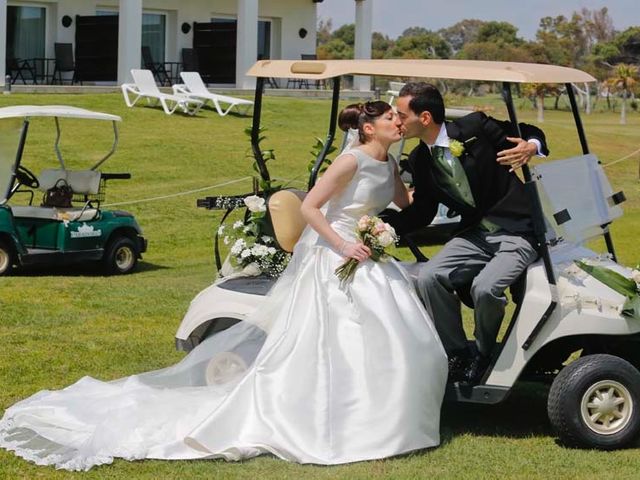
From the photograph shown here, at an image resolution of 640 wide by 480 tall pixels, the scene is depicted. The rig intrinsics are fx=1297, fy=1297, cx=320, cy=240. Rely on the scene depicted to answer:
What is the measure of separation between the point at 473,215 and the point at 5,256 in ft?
21.8

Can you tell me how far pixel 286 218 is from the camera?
6633 millimetres

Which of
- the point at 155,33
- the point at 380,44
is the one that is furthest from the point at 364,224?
the point at 380,44

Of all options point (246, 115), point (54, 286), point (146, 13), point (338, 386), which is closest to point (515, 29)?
point (146, 13)

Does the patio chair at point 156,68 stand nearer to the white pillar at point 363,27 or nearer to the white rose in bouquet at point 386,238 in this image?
the white pillar at point 363,27

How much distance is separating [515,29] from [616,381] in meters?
77.0

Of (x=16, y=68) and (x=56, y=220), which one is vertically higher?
(x=16, y=68)

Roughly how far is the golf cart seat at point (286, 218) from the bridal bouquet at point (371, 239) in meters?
0.62

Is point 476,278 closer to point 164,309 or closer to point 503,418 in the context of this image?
point 503,418

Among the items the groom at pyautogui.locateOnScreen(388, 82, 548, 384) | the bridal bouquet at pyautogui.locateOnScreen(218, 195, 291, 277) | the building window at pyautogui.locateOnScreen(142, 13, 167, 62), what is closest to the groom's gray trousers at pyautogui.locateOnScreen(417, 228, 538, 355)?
the groom at pyautogui.locateOnScreen(388, 82, 548, 384)

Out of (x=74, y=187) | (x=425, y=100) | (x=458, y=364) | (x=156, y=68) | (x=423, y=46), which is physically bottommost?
(x=458, y=364)

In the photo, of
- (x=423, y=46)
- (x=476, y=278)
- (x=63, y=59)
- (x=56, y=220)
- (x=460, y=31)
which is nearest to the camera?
(x=476, y=278)

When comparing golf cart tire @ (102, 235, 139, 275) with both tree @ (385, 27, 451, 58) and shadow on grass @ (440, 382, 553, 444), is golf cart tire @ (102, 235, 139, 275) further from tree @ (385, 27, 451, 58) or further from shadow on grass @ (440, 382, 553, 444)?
tree @ (385, 27, 451, 58)

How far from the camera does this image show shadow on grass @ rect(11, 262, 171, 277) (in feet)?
40.4

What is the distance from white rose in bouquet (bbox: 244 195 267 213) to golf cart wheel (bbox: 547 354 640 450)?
188cm
